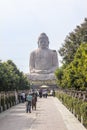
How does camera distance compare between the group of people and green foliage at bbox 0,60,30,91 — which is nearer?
the group of people

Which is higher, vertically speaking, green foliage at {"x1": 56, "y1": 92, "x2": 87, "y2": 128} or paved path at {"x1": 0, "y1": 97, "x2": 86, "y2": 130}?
green foliage at {"x1": 56, "y1": 92, "x2": 87, "y2": 128}

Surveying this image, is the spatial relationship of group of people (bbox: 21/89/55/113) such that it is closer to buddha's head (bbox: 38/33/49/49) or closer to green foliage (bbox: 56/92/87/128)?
green foliage (bbox: 56/92/87/128)

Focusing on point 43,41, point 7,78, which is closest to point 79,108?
point 7,78

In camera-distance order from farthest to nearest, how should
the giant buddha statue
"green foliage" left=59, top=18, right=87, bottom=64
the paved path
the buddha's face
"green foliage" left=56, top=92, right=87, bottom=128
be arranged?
the buddha's face < the giant buddha statue < "green foliage" left=59, top=18, right=87, bottom=64 < the paved path < "green foliage" left=56, top=92, right=87, bottom=128

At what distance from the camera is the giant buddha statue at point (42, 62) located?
120 m

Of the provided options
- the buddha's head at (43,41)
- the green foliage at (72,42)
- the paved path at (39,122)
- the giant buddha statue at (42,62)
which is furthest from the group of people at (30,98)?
the buddha's head at (43,41)

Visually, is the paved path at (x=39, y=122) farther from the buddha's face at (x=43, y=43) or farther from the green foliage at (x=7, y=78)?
the buddha's face at (x=43, y=43)

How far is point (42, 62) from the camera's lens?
397ft

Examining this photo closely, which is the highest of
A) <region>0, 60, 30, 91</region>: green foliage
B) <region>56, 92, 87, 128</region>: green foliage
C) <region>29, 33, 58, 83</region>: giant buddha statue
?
<region>29, 33, 58, 83</region>: giant buddha statue

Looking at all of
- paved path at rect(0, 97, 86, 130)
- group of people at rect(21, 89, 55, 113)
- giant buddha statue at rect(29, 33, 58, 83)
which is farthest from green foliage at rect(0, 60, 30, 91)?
giant buddha statue at rect(29, 33, 58, 83)

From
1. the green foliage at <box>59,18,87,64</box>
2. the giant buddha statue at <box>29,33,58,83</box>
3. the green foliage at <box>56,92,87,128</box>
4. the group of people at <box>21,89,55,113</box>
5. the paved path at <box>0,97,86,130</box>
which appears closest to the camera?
the green foliage at <box>56,92,87,128</box>

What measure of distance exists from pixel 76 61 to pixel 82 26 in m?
8.58

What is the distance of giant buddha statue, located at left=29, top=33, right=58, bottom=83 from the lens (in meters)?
120

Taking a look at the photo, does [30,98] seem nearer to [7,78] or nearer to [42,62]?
[7,78]
